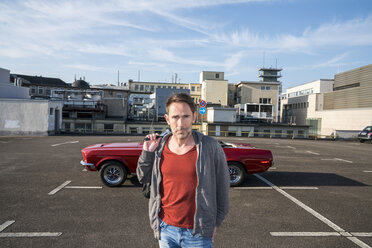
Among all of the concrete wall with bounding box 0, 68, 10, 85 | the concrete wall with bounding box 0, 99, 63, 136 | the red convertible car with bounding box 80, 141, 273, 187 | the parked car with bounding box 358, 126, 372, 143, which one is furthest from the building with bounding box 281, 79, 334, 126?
the concrete wall with bounding box 0, 68, 10, 85

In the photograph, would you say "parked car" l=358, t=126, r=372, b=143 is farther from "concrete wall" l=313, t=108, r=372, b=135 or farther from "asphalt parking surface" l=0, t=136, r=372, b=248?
"asphalt parking surface" l=0, t=136, r=372, b=248

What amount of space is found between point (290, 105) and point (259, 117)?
90.1 feet

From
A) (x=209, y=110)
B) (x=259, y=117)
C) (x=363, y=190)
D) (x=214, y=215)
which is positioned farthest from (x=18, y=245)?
(x=259, y=117)

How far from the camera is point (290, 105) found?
63812 millimetres

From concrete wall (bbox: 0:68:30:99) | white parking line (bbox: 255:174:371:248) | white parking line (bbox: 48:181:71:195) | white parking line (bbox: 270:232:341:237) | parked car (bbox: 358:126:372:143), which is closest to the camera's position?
white parking line (bbox: 255:174:371:248)

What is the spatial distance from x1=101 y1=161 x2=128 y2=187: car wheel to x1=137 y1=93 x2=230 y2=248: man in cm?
473

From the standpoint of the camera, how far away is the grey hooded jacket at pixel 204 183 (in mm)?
2000

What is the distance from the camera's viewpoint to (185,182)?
2.03m

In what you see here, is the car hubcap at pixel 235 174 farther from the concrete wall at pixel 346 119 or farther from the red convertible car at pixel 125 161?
the concrete wall at pixel 346 119

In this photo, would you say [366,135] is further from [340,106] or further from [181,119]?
[181,119]

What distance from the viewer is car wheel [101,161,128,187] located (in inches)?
261

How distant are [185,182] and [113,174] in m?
5.25

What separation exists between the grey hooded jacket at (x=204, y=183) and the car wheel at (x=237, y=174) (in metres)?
4.92

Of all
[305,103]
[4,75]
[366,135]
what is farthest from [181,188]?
[305,103]
